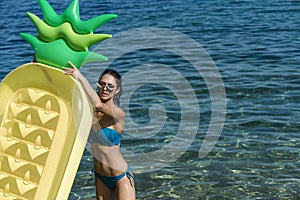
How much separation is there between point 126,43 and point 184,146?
6496 mm

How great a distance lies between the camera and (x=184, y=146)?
807 centimetres

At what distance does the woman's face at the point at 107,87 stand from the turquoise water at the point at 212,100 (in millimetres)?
2423

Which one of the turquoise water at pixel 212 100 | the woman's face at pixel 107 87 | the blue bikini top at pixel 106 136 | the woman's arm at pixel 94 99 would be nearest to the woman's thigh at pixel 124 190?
the blue bikini top at pixel 106 136

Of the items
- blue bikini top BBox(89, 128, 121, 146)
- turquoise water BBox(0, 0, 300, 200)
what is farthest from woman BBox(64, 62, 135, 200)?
turquoise water BBox(0, 0, 300, 200)

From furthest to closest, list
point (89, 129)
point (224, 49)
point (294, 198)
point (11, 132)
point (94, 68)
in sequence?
point (224, 49) < point (94, 68) < point (294, 198) < point (11, 132) < point (89, 129)

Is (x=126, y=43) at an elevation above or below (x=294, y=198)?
above

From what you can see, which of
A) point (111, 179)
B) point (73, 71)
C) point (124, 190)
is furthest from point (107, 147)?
point (73, 71)

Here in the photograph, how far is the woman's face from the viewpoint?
4734 mm

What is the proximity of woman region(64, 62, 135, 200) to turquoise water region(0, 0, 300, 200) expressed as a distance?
1.91 meters

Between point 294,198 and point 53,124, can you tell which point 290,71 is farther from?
point 53,124

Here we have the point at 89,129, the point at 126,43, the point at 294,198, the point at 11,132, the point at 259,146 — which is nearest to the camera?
the point at 89,129

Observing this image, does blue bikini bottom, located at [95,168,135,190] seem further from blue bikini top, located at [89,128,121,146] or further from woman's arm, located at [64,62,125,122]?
woman's arm, located at [64,62,125,122]

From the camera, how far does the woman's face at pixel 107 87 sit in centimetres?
473

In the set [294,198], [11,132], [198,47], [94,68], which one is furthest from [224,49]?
[11,132]
